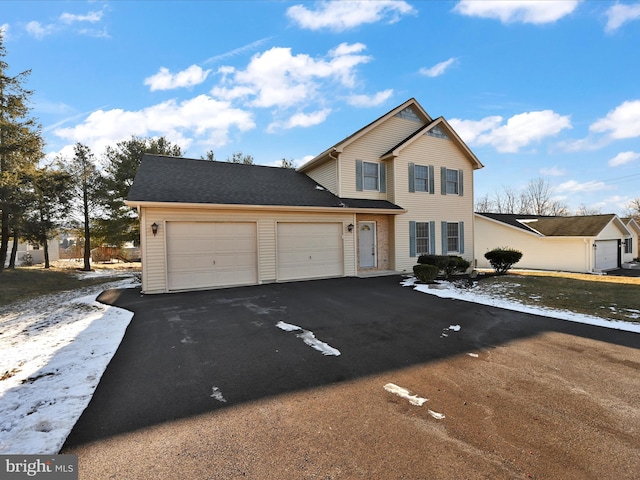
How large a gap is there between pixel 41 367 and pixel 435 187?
15109mm

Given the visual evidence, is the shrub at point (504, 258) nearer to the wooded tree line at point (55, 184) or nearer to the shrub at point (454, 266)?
the shrub at point (454, 266)

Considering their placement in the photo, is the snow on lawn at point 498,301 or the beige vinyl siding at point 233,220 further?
the beige vinyl siding at point 233,220

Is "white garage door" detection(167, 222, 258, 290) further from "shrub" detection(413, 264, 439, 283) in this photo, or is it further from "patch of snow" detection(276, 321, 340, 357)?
"shrub" detection(413, 264, 439, 283)

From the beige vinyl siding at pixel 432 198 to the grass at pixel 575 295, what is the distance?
394 centimetres

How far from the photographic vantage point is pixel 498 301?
8109 mm

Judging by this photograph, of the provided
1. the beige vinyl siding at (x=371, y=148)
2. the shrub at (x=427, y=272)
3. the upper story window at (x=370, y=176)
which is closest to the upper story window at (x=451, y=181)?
the beige vinyl siding at (x=371, y=148)

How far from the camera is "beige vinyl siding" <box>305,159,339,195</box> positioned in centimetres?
1353

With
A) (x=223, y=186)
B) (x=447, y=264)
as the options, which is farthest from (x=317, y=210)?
(x=447, y=264)

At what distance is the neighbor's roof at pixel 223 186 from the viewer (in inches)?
396

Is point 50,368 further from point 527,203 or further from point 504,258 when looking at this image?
point 527,203

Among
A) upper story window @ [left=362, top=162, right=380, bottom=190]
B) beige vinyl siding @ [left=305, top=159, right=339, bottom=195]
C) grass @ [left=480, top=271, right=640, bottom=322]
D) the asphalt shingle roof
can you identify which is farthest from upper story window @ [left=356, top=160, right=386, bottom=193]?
the asphalt shingle roof

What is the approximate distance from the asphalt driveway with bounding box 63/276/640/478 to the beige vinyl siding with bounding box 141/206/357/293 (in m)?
1.16

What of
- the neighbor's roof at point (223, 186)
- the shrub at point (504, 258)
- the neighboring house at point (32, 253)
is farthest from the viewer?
the neighboring house at point (32, 253)

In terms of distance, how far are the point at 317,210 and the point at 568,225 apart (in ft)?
65.8
